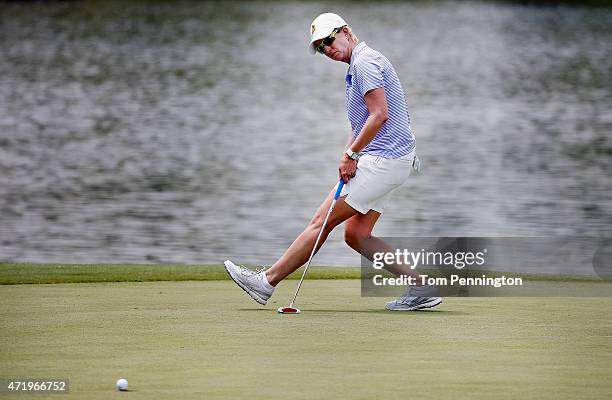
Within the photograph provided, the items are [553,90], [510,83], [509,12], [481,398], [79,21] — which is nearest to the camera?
[481,398]

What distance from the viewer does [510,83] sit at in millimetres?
51812

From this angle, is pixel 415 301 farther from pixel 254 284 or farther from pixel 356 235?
pixel 254 284

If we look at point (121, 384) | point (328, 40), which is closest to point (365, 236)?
point (328, 40)

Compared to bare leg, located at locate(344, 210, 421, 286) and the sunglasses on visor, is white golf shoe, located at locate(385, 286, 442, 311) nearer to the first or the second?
bare leg, located at locate(344, 210, 421, 286)

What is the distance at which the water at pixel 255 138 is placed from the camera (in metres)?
→ 19.5

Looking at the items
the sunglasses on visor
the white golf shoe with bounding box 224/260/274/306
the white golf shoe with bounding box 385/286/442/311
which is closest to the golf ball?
the white golf shoe with bounding box 224/260/274/306

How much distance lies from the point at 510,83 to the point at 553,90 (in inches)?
133

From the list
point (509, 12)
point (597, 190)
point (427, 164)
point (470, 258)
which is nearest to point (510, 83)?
point (427, 164)

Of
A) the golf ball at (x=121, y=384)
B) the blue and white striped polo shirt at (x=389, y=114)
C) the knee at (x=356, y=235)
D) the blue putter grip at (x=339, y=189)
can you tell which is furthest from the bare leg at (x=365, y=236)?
the golf ball at (x=121, y=384)

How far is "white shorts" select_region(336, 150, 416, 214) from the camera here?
9305mm

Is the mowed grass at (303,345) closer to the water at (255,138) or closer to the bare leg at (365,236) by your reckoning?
the bare leg at (365,236)

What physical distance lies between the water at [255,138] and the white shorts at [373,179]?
249 inches

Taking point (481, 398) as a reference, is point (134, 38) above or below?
below

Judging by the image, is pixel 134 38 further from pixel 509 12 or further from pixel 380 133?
pixel 380 133
